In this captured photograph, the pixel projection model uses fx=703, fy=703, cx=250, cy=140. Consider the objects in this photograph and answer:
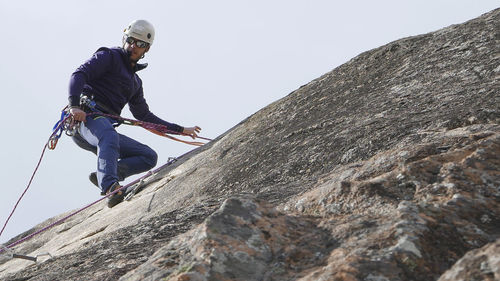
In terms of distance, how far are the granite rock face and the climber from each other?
825 mm

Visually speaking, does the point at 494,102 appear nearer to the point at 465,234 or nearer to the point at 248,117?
the point at 465,234

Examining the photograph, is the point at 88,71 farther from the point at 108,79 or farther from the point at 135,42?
the point at 135,42

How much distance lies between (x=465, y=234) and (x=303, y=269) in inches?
32.7

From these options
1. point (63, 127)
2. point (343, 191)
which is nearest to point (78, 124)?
point (63, 127)

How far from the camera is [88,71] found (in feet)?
30.9

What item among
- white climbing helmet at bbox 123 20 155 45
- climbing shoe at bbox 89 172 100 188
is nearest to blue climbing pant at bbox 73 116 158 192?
climbing shoe at bbox 89 172 100 188

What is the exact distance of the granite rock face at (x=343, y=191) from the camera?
354cm

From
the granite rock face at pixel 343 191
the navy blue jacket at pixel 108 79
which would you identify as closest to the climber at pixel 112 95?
the navy blue jacket at pixel 108 79

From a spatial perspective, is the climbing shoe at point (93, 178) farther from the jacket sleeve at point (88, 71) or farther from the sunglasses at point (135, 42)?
the sunglasses at point (135, 42)

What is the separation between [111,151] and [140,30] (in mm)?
2072

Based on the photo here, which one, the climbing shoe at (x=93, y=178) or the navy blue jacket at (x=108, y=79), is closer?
the navy blue jacket at (x=108, y=79)

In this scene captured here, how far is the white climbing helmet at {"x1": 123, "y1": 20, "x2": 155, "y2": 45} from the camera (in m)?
9.98

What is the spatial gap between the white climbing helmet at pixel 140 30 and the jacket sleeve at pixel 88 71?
485mm

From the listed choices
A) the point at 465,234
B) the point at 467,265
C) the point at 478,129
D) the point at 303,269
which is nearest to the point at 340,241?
the point at 303,269
